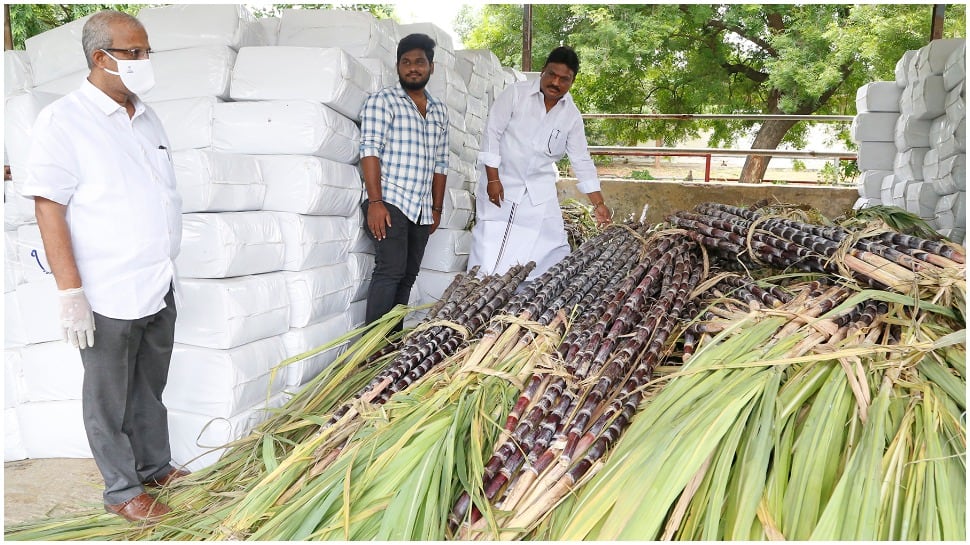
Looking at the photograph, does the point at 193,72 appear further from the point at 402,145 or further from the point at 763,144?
the point at 763,144

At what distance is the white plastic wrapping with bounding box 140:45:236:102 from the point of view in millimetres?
2619

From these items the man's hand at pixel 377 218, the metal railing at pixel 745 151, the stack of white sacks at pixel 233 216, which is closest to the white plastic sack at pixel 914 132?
the metal railing at pixel 745 151

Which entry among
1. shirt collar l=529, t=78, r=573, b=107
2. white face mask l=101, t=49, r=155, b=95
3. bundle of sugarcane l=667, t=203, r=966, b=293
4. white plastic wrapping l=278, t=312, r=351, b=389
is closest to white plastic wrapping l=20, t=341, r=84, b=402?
white plastic wrapping l=278, t=312, r=351, b=389

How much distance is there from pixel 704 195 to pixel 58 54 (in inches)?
189

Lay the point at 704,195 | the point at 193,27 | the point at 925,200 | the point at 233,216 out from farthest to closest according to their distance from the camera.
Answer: the point at 704,195 → the point at 925,200 → the point at 193,27 → the point at 233,216

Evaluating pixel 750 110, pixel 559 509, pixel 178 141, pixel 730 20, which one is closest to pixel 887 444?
pixel 559 509

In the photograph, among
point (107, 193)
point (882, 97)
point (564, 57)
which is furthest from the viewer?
point (882, 97)

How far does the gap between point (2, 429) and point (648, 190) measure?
5.01 meters

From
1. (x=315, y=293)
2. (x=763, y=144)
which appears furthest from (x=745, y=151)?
(x=315, y=293)

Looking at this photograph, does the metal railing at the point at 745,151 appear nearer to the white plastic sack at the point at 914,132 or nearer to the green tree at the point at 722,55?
the white plastic sack at the point at 914,132

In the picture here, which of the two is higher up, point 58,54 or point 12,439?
point 58,54

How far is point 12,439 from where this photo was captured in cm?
235

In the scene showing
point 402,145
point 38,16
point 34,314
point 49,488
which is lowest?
point 49,488

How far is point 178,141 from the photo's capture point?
2.63m
